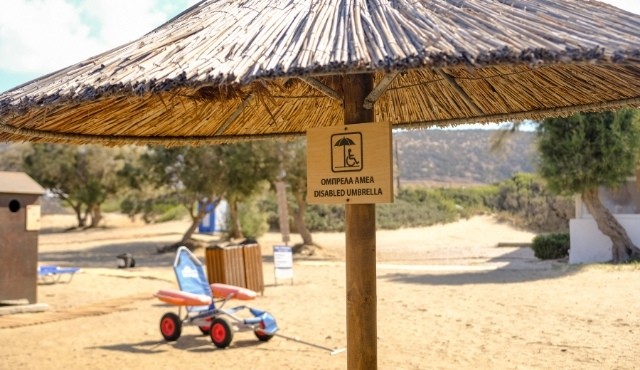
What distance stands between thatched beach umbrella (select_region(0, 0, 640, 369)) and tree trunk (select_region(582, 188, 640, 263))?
512 inches

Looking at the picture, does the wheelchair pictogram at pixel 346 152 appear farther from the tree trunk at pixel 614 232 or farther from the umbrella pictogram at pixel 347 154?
the tree trunk at pixel 614 232

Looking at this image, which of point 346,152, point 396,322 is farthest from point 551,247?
point 346,152

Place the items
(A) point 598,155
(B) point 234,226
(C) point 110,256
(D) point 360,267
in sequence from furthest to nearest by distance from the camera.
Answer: (B) point 234,226
(C) point 110,256
(A) point 598,155
(D) point 360,267

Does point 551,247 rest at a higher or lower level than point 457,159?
lower

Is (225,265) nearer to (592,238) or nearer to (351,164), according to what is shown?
(351,164)

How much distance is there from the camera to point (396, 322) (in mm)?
9430

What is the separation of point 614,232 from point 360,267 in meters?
14.8

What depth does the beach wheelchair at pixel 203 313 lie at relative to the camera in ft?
26.9

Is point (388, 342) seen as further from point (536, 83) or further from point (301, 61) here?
point (301, 61)

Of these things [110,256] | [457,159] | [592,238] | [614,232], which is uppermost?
[457,159]

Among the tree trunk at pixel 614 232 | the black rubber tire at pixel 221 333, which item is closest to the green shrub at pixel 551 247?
the tree trunk at pixel 614 232

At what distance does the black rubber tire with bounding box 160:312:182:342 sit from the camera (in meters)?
8.44

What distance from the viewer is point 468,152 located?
7550 centimetres

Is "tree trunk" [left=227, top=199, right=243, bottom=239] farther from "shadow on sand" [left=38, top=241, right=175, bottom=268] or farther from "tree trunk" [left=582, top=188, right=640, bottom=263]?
"tree trunk" [left=582, top=188, right=640, bottom=263]
